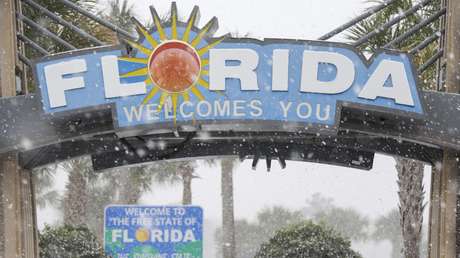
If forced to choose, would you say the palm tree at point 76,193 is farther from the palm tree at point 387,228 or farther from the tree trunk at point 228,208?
the palm tree at point 387,228

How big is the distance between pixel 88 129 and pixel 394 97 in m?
3.97

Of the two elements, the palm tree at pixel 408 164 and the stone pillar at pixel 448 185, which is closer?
the stone pillar at pixel 448 185

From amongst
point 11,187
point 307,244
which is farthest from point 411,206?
point 11,187

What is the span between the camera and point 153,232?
15.4 metres

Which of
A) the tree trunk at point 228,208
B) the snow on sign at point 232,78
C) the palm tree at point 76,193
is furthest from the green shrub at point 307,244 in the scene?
the tree trunk at point 228,208

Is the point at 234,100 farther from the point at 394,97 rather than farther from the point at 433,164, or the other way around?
the point at 433,164

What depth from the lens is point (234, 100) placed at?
10.5 m

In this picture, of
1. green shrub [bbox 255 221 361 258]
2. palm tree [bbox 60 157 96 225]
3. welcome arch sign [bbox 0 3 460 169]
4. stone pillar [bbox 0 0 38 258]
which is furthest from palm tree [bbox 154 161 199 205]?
welcome arch sign [bbox 0 3 460 169]

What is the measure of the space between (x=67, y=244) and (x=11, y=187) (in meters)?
6.24

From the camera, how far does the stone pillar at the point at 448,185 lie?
1127 cm

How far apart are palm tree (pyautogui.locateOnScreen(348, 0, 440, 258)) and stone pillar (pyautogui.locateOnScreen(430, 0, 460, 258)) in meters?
4.67

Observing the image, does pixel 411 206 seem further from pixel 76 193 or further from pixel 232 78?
pixel 76 193

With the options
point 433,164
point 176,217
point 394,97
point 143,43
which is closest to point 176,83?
point 143,43

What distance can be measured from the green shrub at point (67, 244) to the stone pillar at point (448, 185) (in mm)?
8338
